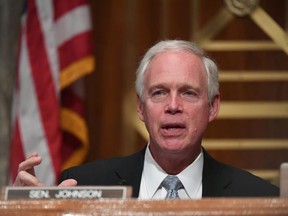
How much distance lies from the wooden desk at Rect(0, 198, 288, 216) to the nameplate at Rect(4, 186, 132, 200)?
0.06 m

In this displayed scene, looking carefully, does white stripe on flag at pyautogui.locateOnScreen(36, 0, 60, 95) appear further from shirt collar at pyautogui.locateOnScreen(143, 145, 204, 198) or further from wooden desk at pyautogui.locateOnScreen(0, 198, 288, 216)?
wooden desk at pyautogui.locateOnScreen(0, 198, 288, 216)

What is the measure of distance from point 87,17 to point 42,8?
0.24 meters

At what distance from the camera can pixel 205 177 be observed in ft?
8.93

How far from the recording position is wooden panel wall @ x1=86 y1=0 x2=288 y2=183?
15.0 feet

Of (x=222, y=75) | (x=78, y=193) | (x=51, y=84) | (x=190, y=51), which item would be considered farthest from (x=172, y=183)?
(x=222, y=75)

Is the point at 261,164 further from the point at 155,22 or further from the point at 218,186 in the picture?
the point at 218,186

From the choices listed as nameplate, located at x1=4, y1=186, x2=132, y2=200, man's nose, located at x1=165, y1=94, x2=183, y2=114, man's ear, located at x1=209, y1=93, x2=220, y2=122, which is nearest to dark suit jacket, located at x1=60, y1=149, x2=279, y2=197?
man's ear, located at x1=209, y1=93, x2=220, y2=122

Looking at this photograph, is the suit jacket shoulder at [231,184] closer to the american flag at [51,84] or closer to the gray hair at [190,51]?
the gray hair at [190,51]

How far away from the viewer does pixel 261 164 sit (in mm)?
4594

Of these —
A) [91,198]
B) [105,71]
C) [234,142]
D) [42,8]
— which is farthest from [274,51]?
[91,198]

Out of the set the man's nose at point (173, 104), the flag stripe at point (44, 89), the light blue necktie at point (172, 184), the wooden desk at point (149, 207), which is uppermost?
the flag stripe at point (44, 89)

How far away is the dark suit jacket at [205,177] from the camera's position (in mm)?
2684

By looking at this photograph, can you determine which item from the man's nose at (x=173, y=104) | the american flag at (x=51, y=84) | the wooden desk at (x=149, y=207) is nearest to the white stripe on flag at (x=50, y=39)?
the american flag at (x=51, y=84)

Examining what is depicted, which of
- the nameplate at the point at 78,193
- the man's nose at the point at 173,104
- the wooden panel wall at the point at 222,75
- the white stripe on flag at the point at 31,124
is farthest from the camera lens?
the wooden panel wall at the point at 222,75
